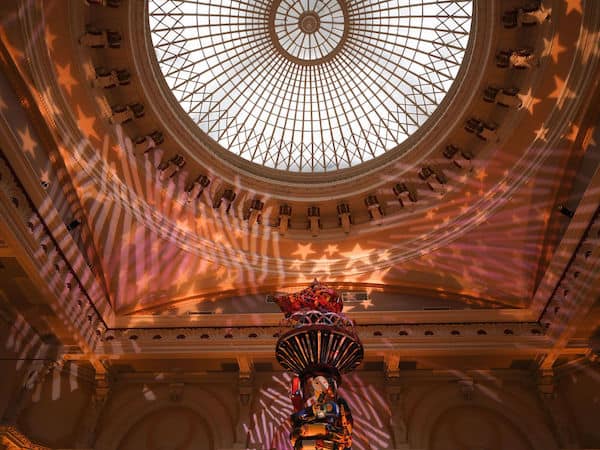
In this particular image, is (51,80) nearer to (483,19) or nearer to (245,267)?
(245,267)

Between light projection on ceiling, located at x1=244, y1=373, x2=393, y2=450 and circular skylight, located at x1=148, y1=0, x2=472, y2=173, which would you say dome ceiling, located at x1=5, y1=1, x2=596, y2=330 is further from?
light projection on ceiling, located at x1=244, y1=373, x2=393, y2=450

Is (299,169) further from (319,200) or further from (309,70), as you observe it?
(309,70)

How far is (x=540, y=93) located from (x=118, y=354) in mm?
12792

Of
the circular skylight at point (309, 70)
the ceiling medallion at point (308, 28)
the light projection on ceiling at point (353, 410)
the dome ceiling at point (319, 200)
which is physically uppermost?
the ceiling medallion at point (308, 28)

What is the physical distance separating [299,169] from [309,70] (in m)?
3.73

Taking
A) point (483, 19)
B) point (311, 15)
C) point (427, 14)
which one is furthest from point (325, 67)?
point (483, 19)

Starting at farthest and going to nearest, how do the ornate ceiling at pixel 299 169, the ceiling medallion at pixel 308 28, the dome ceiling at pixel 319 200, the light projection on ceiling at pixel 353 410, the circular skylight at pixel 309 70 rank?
the ceiling medallion at pixel 308 28 < the circular skylight at pixel 309 70 < the light projection on ceiling at pixel 353 410 < the dome ceiling at pixel 319 200 < the ornate ceiling at pixel 299 169

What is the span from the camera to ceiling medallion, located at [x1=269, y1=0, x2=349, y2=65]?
1725cm

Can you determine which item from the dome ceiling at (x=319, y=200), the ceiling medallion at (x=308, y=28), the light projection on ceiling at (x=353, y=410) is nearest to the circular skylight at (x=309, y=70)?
the ceiling medallion at (x=308, y=28)

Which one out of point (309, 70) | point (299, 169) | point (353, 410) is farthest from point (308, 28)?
point (353, 410)

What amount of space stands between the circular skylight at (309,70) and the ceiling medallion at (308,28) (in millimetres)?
35

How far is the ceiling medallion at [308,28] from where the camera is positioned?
17.2 m

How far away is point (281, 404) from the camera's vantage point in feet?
45.2

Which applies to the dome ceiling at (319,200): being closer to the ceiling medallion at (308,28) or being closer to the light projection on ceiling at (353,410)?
the ceiling medallion at (308,28)
